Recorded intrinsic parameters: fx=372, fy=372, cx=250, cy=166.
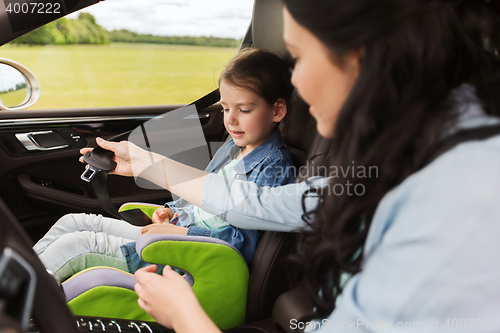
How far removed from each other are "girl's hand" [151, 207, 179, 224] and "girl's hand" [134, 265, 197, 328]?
689 millimetres

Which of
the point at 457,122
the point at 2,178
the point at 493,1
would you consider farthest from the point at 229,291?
the point at 2,178

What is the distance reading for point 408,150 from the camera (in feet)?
1.57

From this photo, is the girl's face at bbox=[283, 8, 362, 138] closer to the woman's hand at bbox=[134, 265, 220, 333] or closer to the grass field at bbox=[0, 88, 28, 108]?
the woman's hand at bbox=[134, 265, 220, 333]

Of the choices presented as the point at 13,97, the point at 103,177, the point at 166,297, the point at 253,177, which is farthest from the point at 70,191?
the point at 166,297

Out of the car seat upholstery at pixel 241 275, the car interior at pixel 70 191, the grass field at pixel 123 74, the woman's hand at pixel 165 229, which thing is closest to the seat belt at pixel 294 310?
the car interior at pixel 70 191

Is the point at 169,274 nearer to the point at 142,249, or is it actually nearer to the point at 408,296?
the point at 142,249

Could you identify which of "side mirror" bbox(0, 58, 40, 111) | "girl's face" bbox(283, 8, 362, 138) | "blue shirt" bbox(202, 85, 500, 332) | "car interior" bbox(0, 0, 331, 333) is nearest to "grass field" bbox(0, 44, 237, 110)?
"side mirror" bbox(0, 58, 40, 111)

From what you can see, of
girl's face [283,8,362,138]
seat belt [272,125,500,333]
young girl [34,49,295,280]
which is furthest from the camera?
young girl [34,49,295,280]

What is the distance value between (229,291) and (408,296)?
29.1 inches

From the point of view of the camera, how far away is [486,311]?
43 cm

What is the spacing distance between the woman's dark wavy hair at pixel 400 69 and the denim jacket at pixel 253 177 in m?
0.67

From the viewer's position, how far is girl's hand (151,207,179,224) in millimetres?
1492

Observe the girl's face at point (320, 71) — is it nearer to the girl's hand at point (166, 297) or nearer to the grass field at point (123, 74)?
the girl's hand at point (166, 297)

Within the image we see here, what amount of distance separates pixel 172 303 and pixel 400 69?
1.85 feet
